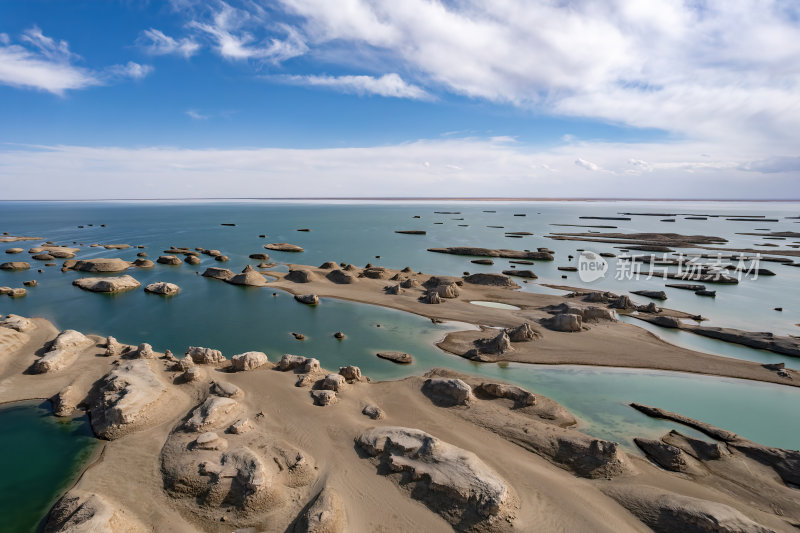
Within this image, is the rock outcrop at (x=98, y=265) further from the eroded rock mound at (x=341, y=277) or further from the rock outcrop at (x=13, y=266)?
the eroded rock mound at (x=341, y=277)

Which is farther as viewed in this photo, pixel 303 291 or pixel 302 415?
pixel 303 291

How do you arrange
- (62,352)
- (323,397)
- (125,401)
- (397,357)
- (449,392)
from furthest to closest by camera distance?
(397,357), (62,352), (449,392), (323,397), (125,401)

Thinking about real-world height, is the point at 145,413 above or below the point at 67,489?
above

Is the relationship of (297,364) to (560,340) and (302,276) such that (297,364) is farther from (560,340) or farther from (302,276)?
(302,276)

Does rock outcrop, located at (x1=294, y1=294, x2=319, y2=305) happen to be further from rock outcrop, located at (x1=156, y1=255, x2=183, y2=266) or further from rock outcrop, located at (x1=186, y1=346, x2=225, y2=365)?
rock outcrop, located at (x1=156, y1=255, x2=183, y2=266)

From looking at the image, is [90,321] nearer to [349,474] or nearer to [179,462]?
[179,462]

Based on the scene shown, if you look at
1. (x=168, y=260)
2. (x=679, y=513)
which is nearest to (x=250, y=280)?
(x=168, y=260)

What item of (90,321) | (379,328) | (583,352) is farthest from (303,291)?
(583,352)
